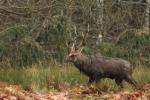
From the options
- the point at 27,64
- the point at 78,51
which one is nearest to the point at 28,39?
the point at 27,64

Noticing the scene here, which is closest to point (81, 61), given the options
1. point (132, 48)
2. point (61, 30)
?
point (61, 30)

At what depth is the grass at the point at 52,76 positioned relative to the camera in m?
13.2

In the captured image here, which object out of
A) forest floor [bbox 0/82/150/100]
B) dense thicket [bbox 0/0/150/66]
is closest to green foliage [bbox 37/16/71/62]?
dense thicket [bbox 0/0/150/66]

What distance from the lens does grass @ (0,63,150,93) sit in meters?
13.2

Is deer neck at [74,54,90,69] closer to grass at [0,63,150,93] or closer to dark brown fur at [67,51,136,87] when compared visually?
dark brown fur at [67,51,136,87]

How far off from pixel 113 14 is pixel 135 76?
4.65m

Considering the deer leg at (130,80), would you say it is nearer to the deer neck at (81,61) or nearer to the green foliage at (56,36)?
the deer neck at (81,61)

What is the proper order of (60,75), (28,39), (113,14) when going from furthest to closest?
(113,14) < (28,39) < (60,75)

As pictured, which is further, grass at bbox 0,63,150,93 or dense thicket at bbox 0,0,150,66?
dense thicket at bbox 0,0,150,66

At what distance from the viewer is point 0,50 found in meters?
16.5

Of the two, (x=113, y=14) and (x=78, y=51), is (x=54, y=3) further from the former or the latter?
(x=113, y=14)

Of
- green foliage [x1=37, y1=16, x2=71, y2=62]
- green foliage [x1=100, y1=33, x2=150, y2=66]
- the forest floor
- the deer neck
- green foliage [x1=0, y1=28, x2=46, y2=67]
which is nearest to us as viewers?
the forest floor

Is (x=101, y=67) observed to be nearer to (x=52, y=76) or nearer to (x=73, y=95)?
(x=52, y=76)

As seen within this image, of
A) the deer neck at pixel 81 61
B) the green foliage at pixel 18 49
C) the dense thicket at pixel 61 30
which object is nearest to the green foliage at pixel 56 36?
the dense thicket at pixel 61 30
